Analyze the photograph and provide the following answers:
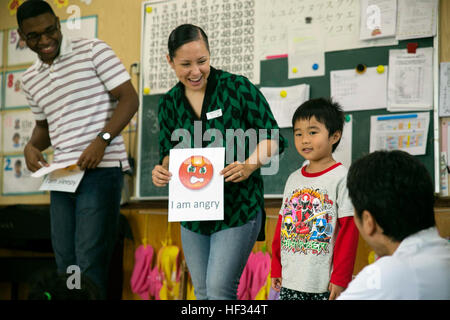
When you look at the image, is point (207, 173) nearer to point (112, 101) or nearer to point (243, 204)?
point (243, 204)

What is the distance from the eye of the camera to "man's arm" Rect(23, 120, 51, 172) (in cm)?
192

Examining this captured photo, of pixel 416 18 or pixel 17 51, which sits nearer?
pixel 416 18

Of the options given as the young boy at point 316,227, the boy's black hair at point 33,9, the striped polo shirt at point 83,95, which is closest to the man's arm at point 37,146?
the striped polo shirt at point 83,95

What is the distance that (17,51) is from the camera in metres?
3.03

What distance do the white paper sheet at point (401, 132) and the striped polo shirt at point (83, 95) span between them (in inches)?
42.0

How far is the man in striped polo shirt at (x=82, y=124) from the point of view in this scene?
1.69 metres

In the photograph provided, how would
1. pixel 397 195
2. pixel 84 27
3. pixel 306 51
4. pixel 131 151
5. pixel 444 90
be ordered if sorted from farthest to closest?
pixel 84 27 → pixel 131 151 → pixel 306 51 → pixel 444 90 → pixel 397 195

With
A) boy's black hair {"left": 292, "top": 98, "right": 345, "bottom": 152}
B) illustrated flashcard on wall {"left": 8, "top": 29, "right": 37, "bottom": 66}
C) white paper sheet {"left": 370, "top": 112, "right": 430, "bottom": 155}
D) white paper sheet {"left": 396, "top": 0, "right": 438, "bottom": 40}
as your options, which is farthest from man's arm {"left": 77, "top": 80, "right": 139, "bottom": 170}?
illustrated flashcard on wall {"left": 8, "top": 29, "right": 37, "bottom": 66}

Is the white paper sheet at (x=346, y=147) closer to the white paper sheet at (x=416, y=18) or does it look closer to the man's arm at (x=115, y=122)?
the white paper sheet at (x=416, y=18)

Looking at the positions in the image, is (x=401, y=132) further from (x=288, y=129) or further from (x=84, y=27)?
(x=84, y=27)

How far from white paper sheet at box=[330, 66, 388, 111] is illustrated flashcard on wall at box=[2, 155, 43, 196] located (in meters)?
1.71

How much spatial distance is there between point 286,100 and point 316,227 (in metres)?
1.04

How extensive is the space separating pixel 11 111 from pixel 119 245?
3.67ft

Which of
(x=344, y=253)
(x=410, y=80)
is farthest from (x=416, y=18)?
(x=344, y=253)
